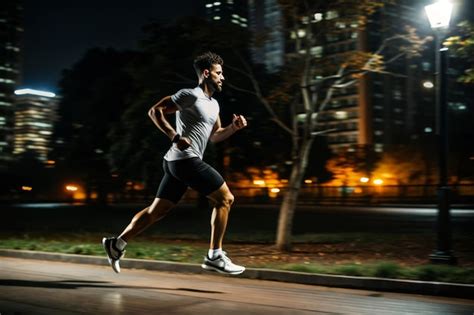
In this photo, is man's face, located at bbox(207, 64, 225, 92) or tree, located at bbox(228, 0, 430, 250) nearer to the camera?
man's face, located at bbox(207, 64, 225, 92)

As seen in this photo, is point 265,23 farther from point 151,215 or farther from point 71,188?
point 71,188

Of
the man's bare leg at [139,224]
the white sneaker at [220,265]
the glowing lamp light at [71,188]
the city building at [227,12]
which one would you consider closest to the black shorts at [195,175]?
the man's bare leg at [139,224]

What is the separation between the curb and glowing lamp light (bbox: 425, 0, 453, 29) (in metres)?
4.35

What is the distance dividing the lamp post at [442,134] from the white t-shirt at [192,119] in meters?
4.21

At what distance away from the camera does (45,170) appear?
263ft

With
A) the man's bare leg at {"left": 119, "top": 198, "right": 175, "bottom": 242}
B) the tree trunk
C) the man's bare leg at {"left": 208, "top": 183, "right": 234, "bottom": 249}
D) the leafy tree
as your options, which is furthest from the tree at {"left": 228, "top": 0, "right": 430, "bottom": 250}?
the leafy tree

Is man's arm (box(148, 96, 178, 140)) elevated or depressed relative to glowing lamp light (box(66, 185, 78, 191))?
elevated

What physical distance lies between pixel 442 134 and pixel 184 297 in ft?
15.9

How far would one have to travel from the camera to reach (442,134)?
8469 millimetres

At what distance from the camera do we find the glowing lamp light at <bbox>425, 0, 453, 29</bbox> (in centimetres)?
875

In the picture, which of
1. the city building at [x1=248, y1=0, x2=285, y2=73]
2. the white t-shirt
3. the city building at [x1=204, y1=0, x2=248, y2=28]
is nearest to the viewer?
the white t-shirt

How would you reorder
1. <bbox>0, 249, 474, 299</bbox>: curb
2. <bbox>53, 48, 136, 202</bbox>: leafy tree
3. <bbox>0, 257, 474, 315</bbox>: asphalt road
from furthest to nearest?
<bbox>53, 48, 136, 202</bbox>: leafy tree, <bbox>0, 249, 474, 299</bbox>: curb, <bbox>0, 257, 474, 315</bbox>: asphalt road

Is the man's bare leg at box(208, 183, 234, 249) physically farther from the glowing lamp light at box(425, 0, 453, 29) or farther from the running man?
the glowing lamp light at box(425, 0, 453, 29)

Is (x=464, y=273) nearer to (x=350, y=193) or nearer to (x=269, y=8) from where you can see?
(x=269, y=8)
